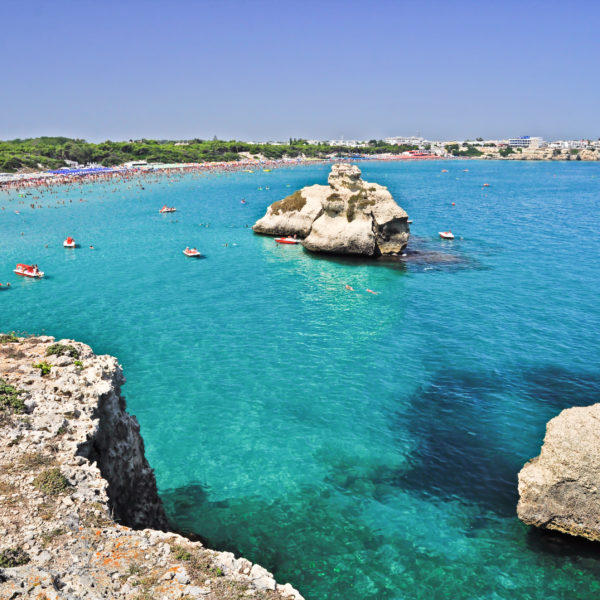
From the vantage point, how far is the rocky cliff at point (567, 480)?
17219 mm

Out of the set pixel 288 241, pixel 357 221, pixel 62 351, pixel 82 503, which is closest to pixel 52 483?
pixel 82 503

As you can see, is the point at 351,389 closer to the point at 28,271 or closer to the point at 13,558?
the point at 13,558

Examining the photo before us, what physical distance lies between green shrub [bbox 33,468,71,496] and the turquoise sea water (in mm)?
7897

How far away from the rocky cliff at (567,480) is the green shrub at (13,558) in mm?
16733

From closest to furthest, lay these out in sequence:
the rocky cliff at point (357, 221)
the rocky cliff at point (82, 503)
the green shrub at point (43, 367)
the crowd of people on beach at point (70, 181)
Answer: the rocky cliff at point (82, 503), the green shrub at point (43, 367), the rocky cliff at point (357, 221), the crowd of people on beach at point (70, 181)

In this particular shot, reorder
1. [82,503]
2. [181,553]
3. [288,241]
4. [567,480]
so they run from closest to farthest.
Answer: [181,553]
[82,503]
[567,480]
[288,241]

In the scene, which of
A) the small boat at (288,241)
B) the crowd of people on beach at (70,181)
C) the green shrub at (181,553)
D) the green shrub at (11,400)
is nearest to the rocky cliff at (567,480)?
the green shrub at (181,553)

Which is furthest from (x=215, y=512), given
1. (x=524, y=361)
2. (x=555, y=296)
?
(x=555, y=296)

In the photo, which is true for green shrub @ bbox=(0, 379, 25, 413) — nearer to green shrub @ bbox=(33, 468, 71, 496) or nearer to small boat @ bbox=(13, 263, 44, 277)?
green shrub @ bbox=(33, 468, 71, 496)

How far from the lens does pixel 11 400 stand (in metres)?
14.6

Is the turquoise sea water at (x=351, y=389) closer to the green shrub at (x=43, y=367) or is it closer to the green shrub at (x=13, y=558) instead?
the green shrub at (x=43, y=367)

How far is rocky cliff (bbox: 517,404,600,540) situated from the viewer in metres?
17.2

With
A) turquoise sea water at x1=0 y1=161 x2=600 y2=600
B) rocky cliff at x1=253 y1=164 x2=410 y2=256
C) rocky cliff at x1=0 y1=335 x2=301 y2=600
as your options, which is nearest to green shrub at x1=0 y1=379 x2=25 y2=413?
rocky cliff at x1=0 y1=335 x2=301 y2=600

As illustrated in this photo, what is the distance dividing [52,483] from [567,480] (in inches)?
670
